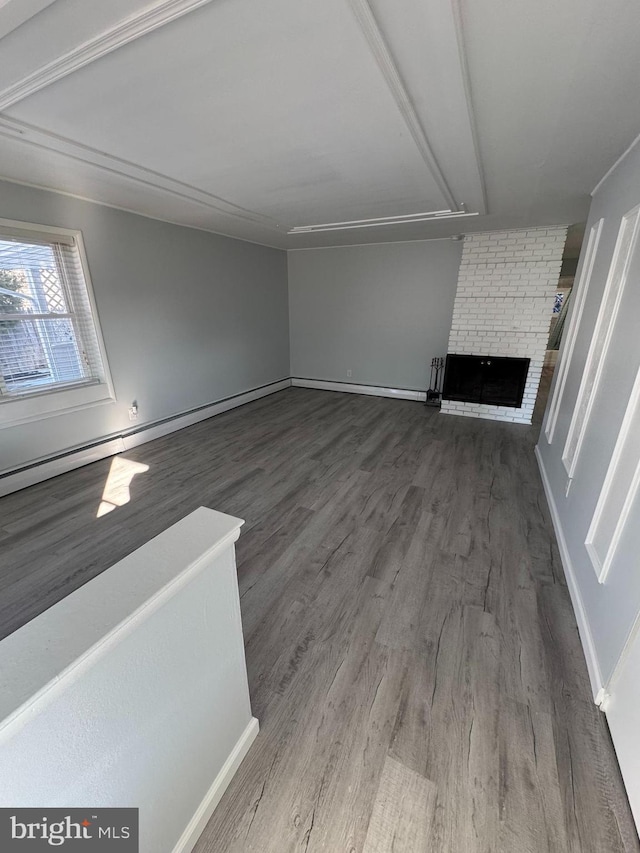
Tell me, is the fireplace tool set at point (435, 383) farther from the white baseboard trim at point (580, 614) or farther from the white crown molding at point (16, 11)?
the white crown molding at point (16, 11)

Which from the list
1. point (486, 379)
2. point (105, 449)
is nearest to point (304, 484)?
point (105, 449)

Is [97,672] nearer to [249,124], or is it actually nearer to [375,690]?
[375,690]

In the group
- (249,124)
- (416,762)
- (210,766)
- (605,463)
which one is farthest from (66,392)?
(605,463)

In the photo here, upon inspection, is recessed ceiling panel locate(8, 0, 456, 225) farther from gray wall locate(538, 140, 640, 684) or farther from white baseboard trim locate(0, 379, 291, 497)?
white baseboard trim locate(0, 379, 291, 497)

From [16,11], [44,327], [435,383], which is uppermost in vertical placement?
[16,11]

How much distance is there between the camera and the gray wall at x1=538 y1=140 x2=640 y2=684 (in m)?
1.41

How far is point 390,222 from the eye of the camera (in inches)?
152

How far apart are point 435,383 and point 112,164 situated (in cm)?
461

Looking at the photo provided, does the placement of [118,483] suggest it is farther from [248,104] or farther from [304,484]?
[248,104]

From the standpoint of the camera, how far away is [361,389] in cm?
604

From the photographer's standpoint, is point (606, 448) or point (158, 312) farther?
point (158, 312)

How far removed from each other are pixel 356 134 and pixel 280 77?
0.61 m
